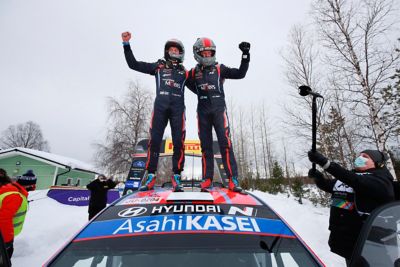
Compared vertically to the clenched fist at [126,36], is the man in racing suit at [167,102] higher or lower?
lower

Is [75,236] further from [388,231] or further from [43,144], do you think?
[43,144]

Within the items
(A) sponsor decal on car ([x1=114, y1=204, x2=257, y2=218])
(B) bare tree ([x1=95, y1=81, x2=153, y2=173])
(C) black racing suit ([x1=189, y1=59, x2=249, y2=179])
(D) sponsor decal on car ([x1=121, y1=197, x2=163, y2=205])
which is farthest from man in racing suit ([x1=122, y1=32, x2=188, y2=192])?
→ (B) bare tree ([x1=95, y1=81, x2=153, y2=173])

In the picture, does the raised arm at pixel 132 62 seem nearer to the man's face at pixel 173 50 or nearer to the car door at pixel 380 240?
the man's face at pixel 173 50

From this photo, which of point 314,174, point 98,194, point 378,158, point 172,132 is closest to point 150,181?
point 172,132

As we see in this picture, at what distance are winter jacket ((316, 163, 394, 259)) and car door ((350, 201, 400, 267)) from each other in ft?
4.75

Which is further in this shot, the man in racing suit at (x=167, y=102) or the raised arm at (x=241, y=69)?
the raised arm at (x=241, y=69)

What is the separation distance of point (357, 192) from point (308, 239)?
15.6ft

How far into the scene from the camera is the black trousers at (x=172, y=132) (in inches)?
141

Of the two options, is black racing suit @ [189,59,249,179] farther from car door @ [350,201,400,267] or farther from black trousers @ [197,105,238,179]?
car door @ [350,201,400,267]

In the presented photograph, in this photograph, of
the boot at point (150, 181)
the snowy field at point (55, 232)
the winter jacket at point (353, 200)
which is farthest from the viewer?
the snowy field at point (55, 232)

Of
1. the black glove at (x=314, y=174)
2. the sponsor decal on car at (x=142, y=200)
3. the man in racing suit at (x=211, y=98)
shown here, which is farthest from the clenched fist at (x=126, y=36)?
the black glove at (x=314, y=174)

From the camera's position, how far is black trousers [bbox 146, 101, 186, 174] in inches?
141

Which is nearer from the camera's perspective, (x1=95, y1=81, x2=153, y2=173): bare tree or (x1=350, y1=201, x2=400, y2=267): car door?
(x1=350, y1=201, x2=400, y2=267): car door

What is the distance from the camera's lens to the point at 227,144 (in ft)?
11.7
